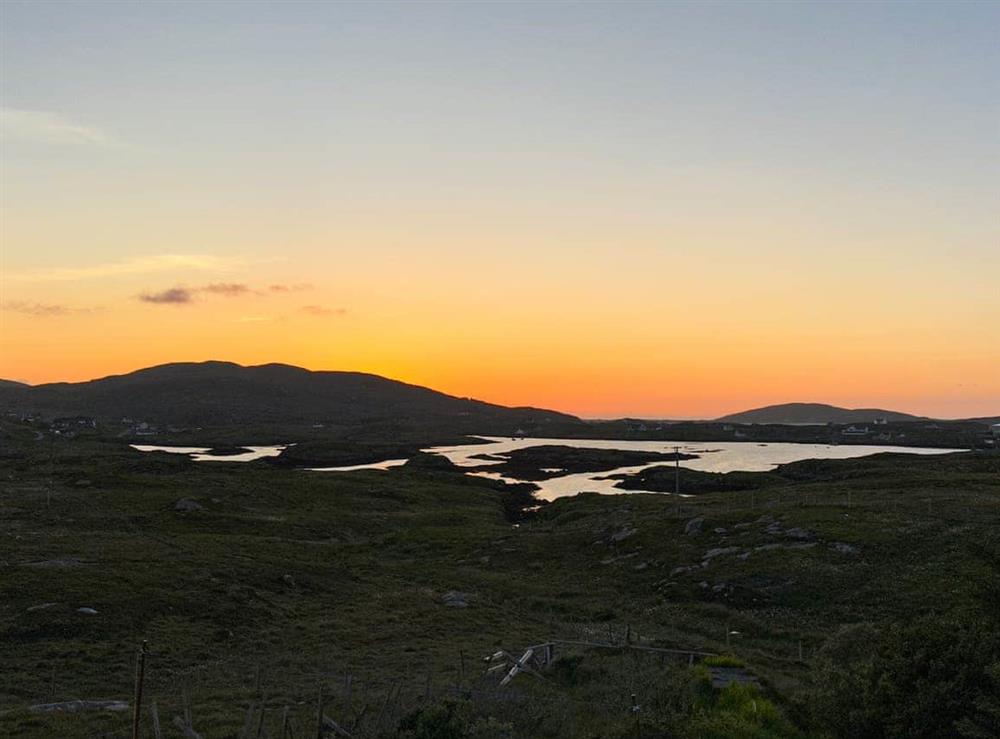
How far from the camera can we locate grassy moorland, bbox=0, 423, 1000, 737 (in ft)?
65.0

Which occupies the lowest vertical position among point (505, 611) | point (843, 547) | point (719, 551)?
point (505, 611)

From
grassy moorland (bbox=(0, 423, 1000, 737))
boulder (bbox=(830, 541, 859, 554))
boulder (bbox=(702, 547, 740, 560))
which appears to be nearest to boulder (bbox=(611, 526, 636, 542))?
grassy moorland (bbox=(0, 423, 1000, 737))

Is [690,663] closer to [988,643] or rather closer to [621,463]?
[988,643]

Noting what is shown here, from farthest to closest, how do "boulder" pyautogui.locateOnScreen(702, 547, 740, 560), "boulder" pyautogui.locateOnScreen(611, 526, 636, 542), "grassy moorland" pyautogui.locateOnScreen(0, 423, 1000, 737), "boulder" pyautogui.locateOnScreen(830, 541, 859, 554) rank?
"boulder" pyautogui.locateOnScreen(611, 526, 636, 542) → "boulder" pyautogui.locateOnScreen(702, 547, 740, 560) → "boulder" pyautogui.locateOnScreen(830, 541, 859, 554) → "grassy moorland" pyautogui.locateOnScreen(0, 423, 1000, 737)

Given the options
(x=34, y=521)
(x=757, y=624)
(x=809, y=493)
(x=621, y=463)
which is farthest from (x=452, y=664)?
(x=621, y=463)

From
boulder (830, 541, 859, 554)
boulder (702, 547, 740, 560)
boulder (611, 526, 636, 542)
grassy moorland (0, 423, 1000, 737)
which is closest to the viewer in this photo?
grassy moorland (0, 423, 1000, 737)

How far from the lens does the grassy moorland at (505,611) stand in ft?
65.0

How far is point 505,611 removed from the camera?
1903 inches

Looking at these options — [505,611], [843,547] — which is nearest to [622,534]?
[843,547]

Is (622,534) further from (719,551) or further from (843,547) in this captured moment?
(843,547)

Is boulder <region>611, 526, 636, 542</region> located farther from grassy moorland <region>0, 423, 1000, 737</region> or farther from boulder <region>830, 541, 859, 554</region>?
boulder <region>830, 541, 859, 554</region>

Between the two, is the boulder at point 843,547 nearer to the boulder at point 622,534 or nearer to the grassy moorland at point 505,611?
the grassy moorland at point 505,611

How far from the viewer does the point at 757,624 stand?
43.0 metres

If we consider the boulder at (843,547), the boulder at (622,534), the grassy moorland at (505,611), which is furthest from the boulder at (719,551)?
the boulder at (622,534)
